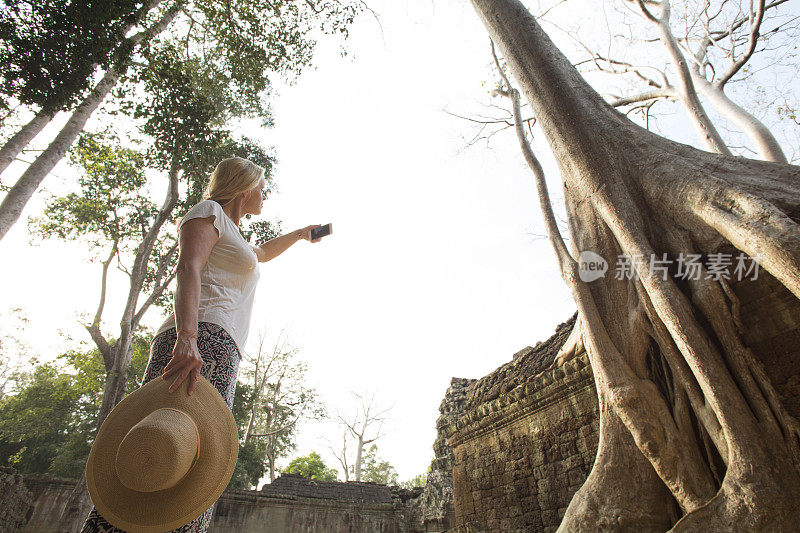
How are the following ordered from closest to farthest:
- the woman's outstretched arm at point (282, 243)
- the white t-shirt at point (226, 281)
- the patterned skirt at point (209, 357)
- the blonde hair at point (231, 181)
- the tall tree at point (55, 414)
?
1. the patterned skirt at point (209, 357)
2. the white t-shirt at point (226, 281)
3. the blonde hair at point (231, 181)
4. the woman's outstretched arm at point (282, 243)
5. the tall tree at point (55, 414)

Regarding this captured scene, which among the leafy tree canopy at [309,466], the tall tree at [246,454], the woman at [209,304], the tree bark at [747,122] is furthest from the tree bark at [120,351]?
the leafy tree canopy at [309,466]

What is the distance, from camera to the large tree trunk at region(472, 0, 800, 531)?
1.71 meters

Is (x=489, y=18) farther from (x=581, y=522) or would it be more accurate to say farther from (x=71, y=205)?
(x=71, y=205)

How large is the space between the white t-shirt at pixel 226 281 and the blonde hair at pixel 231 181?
22 centimetres

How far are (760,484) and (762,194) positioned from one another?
1.47 meters

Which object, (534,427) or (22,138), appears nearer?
(534,427)

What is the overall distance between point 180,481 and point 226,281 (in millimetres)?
717

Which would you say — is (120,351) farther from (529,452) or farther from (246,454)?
(246,454)

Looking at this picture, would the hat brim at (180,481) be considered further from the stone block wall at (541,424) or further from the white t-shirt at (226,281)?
the stone block wall at (541,424)

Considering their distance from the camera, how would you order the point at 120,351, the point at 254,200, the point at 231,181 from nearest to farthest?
1. the point at 231,181
2. the point at 254,200
3. the point at 120,351

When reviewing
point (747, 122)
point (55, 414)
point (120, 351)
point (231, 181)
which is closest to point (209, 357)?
point (231, 181)

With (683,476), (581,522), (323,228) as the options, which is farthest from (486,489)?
(323,228)

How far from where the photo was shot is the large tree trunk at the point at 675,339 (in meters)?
1.71

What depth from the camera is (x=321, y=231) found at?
255 cm
